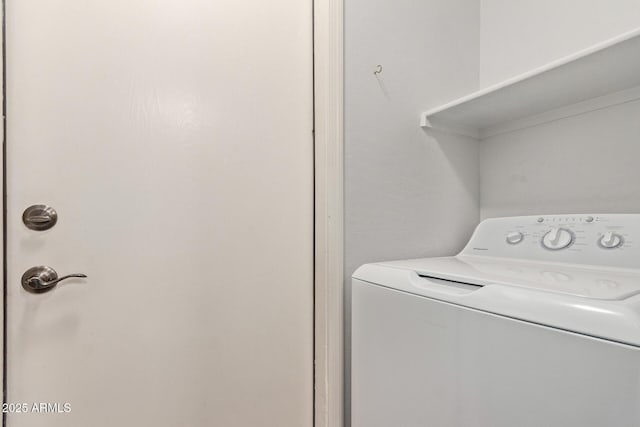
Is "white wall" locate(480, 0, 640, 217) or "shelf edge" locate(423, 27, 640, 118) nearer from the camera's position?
"shelf edge" locate(423, 27, 640, 118)

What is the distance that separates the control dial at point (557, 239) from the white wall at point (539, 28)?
0.66 m

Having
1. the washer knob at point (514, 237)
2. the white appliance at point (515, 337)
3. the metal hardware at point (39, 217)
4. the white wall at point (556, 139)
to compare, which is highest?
the white wall at point (556, 139)

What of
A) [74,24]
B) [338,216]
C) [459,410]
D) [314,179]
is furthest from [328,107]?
[459,410]

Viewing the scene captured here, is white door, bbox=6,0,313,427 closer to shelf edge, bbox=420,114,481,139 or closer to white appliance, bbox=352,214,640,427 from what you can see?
white appliance, bbox=352,214,640,427

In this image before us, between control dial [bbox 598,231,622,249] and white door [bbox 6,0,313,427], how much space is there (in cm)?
84

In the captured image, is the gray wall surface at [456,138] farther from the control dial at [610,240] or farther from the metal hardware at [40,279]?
the metal hardware at [40,279]

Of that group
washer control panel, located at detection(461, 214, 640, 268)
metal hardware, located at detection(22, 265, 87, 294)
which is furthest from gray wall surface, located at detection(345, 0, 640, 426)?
metal hardware, located at detection(22, 265, 87, 294)

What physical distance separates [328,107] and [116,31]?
64cm

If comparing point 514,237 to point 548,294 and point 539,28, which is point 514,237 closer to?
point 548,294

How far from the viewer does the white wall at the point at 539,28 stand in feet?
3.02

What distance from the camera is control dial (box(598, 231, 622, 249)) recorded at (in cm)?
74

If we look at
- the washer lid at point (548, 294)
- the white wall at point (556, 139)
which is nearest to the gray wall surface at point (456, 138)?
the white wall at point (556, 139)

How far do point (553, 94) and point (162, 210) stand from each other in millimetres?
1279

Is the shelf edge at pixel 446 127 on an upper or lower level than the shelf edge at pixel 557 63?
lower
